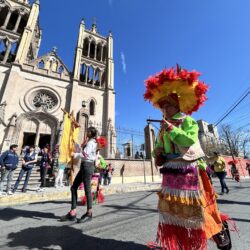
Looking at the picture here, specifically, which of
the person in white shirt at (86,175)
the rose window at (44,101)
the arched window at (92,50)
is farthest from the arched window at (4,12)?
the person in white shirt at (86,175)

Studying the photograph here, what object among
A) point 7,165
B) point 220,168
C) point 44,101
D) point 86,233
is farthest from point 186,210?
point 44,101

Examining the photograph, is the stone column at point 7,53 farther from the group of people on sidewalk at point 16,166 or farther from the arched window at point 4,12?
the group of people on sidewalk at point 16,166

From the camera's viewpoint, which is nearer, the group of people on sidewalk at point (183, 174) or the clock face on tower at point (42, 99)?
the group of people on sidewalk at point (183, 174)

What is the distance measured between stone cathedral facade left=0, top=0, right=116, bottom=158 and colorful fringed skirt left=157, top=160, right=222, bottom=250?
1157 centimetres

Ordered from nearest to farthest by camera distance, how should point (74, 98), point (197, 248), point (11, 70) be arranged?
point (197, 248) < point (11, 70) < point (74, 98)

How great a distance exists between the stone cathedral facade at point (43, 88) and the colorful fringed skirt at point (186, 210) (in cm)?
1157

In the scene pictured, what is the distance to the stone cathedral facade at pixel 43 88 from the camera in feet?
61.7

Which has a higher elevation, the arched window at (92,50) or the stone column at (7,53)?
the arched window at (92,50)

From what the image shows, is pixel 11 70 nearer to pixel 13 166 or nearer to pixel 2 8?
pixel 2 8

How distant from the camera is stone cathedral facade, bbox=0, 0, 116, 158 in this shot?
18.8 meters

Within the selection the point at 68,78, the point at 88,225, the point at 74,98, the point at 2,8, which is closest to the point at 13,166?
the point at 88,225

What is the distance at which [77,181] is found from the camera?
331cm

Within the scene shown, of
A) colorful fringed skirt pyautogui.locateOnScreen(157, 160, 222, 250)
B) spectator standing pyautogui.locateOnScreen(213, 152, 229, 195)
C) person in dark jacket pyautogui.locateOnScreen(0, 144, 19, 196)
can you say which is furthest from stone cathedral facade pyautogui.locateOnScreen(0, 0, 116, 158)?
colorful fringed skirt pyautogui.locateOnScreen(157, 160, 222, 250)

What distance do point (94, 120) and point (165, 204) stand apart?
2259cm
